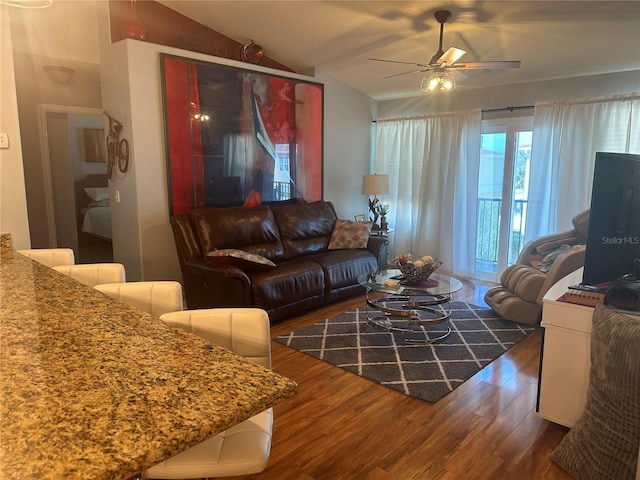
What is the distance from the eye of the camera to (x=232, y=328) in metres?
1.54

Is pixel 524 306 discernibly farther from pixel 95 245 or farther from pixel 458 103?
pixel 95 245

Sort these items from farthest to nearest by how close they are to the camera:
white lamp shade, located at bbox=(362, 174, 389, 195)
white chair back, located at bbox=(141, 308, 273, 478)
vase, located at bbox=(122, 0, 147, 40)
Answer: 1. white lamp shade, located at bbox=(362, 174, 389, 195)
2. vase, located at bbox=(122, 0, 147, 40)
3. white chair back, located at bbox=(141, 308, 273, 478)

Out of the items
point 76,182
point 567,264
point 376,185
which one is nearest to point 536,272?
point 567,264

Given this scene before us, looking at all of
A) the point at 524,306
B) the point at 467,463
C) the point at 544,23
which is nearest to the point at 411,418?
the point at 467,463

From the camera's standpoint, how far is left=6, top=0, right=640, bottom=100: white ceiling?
3529mm

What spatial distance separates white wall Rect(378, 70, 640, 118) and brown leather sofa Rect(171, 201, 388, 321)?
2029 mm

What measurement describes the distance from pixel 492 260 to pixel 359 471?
406cm

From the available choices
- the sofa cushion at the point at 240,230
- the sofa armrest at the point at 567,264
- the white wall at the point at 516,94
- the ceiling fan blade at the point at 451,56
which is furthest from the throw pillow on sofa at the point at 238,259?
the white wall at the point at 516,94

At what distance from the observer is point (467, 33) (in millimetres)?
3988

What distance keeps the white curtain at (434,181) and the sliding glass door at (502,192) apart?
0.44 ft

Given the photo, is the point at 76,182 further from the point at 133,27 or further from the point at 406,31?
the point at 406,31

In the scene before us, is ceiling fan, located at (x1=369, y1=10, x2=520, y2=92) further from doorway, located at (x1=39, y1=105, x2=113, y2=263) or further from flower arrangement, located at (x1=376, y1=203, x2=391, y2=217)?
doorway, located at (x1=39, y1=105, x2=113, y2=263)

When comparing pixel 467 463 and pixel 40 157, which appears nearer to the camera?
pixel 467 463

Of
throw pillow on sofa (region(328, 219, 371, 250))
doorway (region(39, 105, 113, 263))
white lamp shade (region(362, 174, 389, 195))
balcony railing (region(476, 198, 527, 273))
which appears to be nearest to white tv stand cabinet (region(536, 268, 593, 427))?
throw pillow on sofa (region(328, 219, 371, 250))
